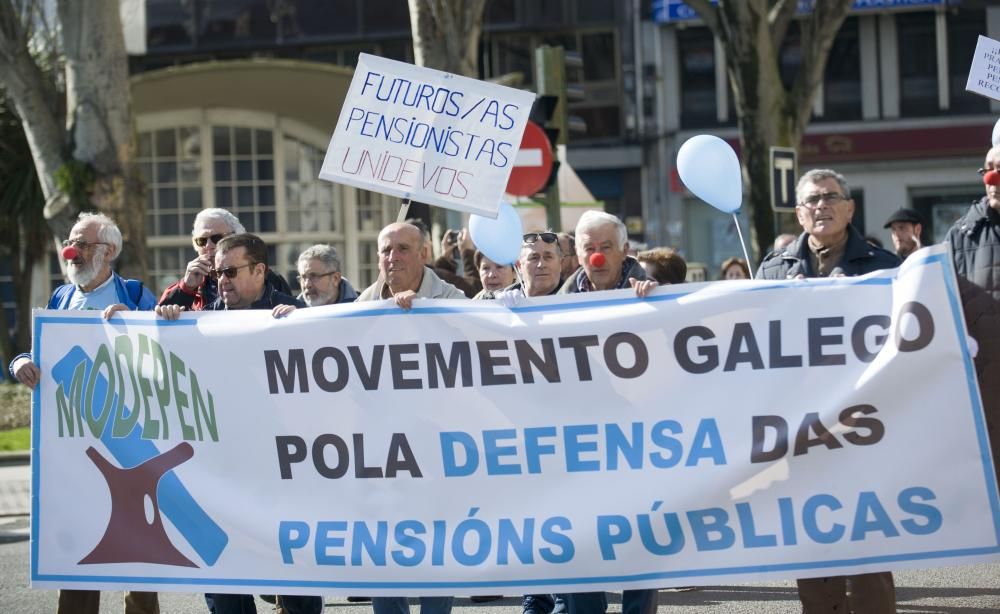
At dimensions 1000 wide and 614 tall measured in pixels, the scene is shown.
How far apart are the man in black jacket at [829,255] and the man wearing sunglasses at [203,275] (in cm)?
240

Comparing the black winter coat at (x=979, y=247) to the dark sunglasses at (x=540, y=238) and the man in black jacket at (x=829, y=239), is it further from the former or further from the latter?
the dark sunglasses at (x=540, y=238)

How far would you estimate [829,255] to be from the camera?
5.61 m

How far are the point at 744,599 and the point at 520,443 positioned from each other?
2.46 meters

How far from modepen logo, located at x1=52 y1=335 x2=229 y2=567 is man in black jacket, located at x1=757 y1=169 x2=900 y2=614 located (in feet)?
7.37

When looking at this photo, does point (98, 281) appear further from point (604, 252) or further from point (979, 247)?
point (979, 247)

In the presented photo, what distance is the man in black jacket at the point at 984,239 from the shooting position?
18.7 ft

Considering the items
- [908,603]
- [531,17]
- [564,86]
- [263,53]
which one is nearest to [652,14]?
[531,17]

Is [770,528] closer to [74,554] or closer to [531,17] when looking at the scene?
[74,554]

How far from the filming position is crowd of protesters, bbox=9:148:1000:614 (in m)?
5.36

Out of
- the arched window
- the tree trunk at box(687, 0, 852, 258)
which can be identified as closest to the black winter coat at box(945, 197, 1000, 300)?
the tree trunk at box(687, 0, 852, 258)

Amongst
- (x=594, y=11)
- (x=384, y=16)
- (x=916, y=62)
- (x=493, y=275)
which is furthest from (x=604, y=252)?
(x=916, y=62)

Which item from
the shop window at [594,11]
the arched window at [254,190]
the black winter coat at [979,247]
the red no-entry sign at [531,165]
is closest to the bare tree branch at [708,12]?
the red no-entry sign at [531,165]

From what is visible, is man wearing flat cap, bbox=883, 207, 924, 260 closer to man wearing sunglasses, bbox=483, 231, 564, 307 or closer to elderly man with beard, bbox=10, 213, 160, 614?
man wearing sunglasses, bbox=483, 231, 564, 307

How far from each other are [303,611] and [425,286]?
1420 mm
